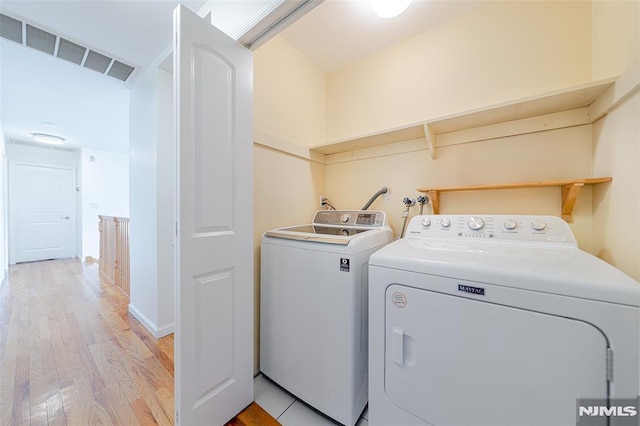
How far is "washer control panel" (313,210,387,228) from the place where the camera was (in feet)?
5.34

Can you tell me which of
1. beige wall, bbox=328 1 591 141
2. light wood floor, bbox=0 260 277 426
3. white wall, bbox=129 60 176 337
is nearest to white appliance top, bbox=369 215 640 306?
beige wall, bbox=328 1 591 141

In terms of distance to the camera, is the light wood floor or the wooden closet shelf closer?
the wooden closet shelf

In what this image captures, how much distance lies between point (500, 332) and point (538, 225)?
2.15ft

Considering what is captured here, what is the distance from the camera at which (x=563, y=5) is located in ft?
4.07

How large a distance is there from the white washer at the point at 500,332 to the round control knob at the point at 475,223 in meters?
0.12

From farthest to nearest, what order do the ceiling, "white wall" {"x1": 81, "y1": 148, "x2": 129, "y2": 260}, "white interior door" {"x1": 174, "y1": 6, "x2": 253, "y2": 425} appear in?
"white wall" {"x1": 81, "y1": 148, "x2": 129, "y2": 260} → the ceiling → "white interior door" {"x1": 174, "y1": 6, "x2": 253, "y2": 425}

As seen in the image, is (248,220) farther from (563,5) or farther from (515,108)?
(563,5)

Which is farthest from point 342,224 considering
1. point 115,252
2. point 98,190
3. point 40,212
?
point 40,212

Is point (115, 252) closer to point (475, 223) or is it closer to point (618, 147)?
point (475, 223)

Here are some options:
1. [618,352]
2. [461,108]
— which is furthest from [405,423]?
[461,108]

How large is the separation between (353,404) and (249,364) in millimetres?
585

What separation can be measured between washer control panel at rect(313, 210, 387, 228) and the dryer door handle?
79 centimetres

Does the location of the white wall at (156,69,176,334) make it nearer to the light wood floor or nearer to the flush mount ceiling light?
the light wood floor

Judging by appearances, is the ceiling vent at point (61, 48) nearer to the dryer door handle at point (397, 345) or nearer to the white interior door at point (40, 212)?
the dryer door handle at point (397, 345)
